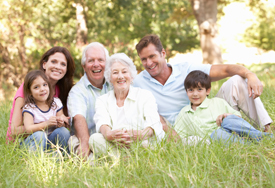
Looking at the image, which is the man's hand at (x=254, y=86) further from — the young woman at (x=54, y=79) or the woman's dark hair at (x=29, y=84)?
the woman's dark hair at (x=29, y=84)

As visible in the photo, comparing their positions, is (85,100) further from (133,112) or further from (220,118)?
(220,118)

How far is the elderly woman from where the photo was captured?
9.93 ft

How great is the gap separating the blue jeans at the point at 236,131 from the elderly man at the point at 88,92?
1574 millimetres

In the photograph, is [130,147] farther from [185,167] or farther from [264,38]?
[264,38]

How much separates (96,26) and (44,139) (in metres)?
15.3

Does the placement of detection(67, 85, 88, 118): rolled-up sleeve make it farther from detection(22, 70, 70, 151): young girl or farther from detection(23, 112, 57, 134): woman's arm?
detection(23, 112, 57, 134): woman's arm

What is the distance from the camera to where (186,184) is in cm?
214

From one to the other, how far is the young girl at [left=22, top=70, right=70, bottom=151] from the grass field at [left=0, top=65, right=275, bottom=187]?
35 cm

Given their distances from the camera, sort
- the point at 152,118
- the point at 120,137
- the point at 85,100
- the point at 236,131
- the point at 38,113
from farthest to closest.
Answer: the point at 85,100 → the point at 38,113 → the point at 152,118 → the point at 236,131 → the point at 120,137

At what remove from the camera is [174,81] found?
389 cm

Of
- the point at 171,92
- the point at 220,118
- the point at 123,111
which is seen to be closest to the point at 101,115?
the point at 123,111

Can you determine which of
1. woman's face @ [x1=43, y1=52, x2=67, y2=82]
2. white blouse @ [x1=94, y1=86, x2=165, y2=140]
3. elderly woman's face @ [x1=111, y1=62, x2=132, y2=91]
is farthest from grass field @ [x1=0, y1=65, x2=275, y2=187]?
woman's face @ [x1=43, y1=52, x2=67, y2=82]

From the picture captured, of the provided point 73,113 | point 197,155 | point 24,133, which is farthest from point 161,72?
point 24,133

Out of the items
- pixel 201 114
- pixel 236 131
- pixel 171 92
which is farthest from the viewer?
pixel 171 92
